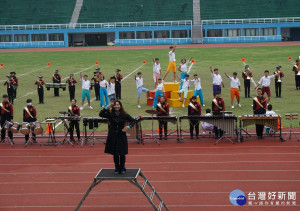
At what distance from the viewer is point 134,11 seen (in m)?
74.2

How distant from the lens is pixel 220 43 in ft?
205

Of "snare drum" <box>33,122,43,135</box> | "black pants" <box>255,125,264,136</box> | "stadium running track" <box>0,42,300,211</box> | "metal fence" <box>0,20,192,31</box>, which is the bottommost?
"stadium running track" <box>0,42,300,211</box>

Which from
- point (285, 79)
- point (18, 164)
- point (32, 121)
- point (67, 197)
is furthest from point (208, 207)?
point (285, 79)

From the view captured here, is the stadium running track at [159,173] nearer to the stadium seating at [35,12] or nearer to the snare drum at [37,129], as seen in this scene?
the snare drum at [37,129]

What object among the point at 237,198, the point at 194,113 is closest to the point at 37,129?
the point at 194,113

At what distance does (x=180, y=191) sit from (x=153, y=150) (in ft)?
13.5

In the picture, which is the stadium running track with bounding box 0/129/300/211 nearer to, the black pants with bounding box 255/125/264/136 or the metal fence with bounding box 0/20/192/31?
the black pants with bounding box 255/125/264/136

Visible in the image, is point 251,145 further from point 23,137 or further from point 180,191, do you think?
point 23,137

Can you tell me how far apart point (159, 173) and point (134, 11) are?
62.8 metres

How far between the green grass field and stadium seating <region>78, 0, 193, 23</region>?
23.4m

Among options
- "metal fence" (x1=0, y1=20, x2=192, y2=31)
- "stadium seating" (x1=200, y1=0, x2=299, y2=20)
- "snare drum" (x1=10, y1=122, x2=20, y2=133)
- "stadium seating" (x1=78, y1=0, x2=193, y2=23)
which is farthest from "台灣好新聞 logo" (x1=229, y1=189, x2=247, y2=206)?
"stadium seating" (x1=78, y1=0, x2=193, y2=23)

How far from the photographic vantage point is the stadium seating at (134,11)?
72.3 metres

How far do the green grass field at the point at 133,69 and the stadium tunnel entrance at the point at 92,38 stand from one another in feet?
65.5

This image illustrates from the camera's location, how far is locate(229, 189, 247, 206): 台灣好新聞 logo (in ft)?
36.4
